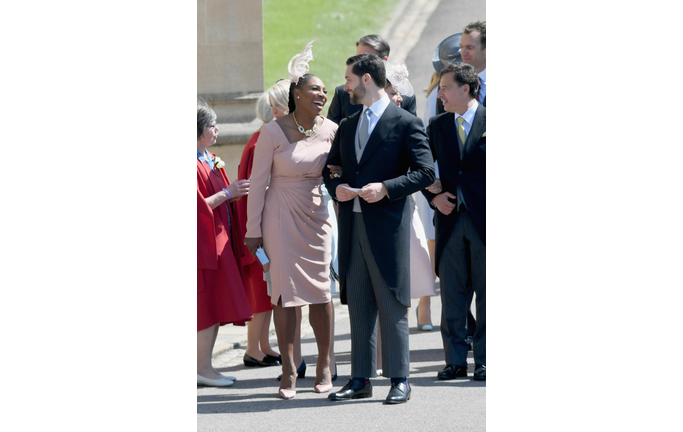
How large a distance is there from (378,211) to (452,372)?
1.40 m

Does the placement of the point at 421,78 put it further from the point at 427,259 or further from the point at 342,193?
the point at 342,193

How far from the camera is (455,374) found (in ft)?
21.0

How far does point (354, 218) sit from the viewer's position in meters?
5.85

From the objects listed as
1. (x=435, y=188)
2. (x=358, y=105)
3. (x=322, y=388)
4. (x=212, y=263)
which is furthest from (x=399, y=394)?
(x=358, y=105)

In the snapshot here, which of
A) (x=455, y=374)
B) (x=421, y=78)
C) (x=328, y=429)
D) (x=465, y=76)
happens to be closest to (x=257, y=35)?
(x=465, y=76)

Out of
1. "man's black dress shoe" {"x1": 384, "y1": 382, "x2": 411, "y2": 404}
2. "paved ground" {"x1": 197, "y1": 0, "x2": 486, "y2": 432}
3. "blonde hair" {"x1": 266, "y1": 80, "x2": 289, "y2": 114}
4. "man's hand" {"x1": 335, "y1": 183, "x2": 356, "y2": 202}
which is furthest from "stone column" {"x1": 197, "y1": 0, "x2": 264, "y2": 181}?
"man's black dress shoe" {"x1": 384, "y1": 382, "x2": 411, "y2": 404}

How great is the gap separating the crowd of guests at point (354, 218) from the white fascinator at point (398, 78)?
1 centimetres

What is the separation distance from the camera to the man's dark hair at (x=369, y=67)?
577 centimetres

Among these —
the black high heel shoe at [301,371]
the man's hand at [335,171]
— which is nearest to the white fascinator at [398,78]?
the man's hand at [335,171]

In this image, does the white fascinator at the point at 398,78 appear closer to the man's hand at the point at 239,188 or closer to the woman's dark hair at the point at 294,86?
the woman's dark hair at the point at 294,86

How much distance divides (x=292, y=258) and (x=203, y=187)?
91 cm

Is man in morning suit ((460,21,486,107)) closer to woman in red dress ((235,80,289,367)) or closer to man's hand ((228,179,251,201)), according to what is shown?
woman in red dress ((235,80,289,367))

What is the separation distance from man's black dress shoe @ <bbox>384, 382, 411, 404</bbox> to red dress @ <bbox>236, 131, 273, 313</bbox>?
1707 millimetres

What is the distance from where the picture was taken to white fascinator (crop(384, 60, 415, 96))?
6738mm
